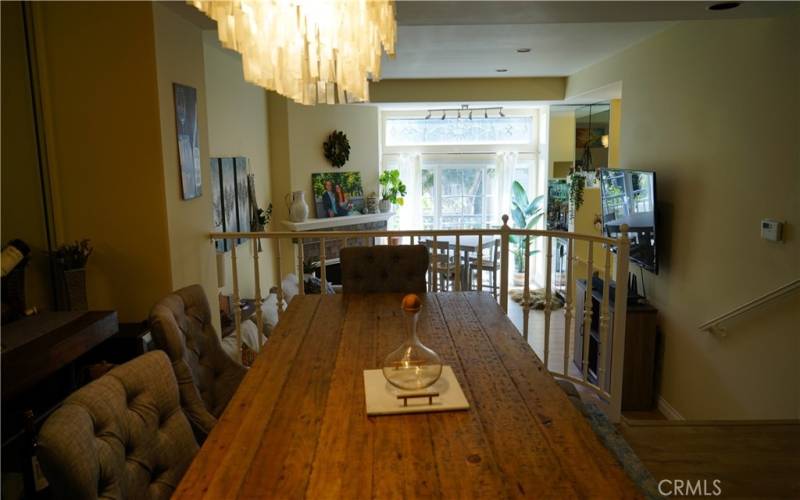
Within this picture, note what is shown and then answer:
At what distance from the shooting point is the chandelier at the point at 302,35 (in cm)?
143

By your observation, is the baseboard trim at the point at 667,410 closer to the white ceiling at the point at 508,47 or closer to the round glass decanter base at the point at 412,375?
the white ceiling at the point at 508,47

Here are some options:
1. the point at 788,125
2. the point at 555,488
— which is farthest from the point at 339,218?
the point at 555,488

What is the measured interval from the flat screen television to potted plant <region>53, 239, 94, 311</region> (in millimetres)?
3777

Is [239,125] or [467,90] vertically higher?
[467,90]

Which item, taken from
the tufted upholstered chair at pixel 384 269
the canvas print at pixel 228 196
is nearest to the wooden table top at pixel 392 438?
the tufted upholstered chair at pixel 384 269

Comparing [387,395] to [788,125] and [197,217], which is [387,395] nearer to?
[197,217]

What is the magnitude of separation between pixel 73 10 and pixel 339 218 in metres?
4.72

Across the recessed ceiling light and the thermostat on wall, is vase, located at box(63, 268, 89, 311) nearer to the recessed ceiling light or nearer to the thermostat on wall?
the recessed ceiling light

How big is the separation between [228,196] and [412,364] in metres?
3.79

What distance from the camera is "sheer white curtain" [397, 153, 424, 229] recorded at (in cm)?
949

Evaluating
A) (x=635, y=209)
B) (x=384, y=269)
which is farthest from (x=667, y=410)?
(x=384, y=269)

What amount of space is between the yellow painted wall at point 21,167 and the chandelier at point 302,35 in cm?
162

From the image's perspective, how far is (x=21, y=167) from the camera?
2654 millimetres

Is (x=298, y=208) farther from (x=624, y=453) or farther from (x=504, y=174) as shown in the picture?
(x=624, y=453)
